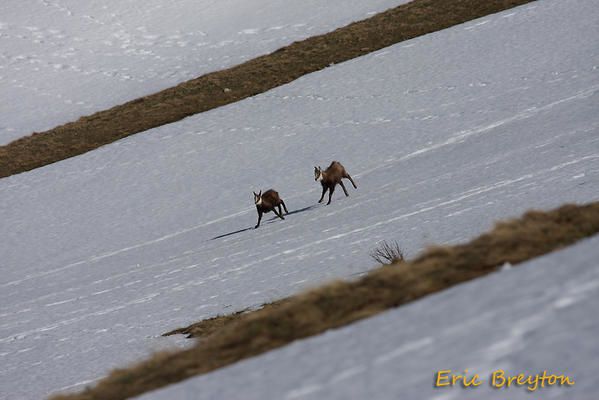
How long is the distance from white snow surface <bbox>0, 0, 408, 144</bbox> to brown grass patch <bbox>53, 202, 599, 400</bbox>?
39.0 metres

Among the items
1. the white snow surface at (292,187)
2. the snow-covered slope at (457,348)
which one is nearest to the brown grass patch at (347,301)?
the snow-covered slope at (457,348)

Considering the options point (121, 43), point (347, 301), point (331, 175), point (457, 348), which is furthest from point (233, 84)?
point (457, 348)

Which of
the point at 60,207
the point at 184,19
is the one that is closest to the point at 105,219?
the point at 60,207

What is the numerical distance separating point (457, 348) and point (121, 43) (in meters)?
51.4

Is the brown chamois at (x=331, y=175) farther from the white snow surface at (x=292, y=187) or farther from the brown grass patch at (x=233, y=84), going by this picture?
the brown grass patch at (x=233, y=84)

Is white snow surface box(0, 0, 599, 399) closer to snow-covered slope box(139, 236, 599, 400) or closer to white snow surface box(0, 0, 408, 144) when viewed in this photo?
snow-covered slope box(139, 236, 599, 400)

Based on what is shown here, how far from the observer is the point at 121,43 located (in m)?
55.1

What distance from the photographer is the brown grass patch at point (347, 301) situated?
804 centimetres

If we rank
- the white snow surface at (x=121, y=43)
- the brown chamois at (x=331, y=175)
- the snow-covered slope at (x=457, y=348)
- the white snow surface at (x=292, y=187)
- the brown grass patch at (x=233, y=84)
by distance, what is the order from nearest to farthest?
the snow-covered slope at (x=457, y=348) < the white snow surface at (x=292, y=187) < the brown chamois at (x=331, y=175) < the brown grass patch at (x=233, y=84) < the white snow surface at (x=121, y=43)

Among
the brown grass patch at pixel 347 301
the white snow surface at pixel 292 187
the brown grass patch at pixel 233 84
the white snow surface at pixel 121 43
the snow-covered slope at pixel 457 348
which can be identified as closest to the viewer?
the snow-covered slope at pixel 457 348

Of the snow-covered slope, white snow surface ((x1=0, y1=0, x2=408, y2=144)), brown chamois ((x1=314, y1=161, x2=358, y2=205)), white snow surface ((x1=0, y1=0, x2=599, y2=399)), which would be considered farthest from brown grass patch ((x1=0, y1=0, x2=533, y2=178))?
the snow-covered slope

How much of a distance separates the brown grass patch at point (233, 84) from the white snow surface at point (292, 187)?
293 centimetres

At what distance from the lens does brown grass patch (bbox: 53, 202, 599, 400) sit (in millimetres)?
8039

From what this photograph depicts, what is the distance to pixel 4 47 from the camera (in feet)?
185
